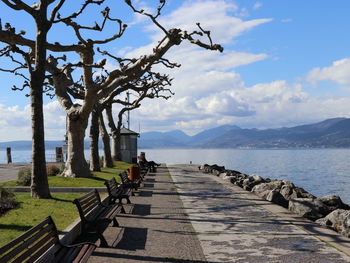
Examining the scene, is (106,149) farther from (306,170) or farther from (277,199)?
(306,170)

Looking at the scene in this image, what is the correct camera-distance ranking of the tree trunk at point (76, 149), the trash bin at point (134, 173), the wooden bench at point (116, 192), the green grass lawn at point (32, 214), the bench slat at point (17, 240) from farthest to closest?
the tree trunk at point (76, 149) → the trash bin at point (134, 173) → the wooden bench at point (116, 192) → the green grass lawn at point (32, 214) → the bench slat at point (17, 240)

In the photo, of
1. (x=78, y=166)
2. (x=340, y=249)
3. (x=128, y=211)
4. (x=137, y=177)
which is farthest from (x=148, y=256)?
(x=78, y=166)

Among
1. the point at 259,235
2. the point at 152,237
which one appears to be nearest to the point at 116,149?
the point at 152,237

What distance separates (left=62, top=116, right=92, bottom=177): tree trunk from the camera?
65.9 ft

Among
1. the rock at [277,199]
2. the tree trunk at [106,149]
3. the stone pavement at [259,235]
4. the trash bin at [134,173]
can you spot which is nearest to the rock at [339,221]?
the stone pavement at [259,235]

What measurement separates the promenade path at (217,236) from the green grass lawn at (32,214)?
1.36 m

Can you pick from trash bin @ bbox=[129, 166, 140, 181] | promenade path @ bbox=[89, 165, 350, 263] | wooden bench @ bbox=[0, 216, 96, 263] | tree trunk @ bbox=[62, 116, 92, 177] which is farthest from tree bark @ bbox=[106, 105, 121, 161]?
wooden bench @ bbox=[0, 216, 96, 263]

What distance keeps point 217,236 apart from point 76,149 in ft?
42.5

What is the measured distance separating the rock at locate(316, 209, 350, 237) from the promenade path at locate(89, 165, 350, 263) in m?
0.83

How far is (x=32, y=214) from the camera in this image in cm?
1025

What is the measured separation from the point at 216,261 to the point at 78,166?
14.4 m

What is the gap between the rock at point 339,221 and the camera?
10.2 metres

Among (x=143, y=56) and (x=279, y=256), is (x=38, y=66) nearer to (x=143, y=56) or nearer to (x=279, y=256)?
(x=143, y=56)

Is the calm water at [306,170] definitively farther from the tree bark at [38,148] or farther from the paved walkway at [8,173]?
the tree bark at [38,148]
